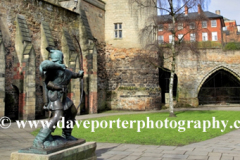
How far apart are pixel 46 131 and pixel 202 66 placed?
22889 millimetres

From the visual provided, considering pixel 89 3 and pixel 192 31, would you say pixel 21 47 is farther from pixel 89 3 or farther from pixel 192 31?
pixel 192 31

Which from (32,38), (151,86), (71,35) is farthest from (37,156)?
(151,86)

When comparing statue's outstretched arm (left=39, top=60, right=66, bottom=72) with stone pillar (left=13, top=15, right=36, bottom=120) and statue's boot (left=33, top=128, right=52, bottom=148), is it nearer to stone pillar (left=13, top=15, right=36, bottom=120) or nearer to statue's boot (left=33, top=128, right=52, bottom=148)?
statue's boot (left=33, top=128, right=52, bottom=148)

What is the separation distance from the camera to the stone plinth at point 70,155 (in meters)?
4.43

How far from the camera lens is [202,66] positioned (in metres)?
26.0

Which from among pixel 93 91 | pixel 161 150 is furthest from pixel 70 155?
pixel 93 91

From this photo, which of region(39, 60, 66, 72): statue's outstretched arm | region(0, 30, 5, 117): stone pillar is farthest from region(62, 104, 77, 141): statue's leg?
region(0, 30, 5, 117): stone pillar

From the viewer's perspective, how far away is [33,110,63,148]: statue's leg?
4.68m

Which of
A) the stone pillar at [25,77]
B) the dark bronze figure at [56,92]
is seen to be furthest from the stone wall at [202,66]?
the dark bronze figure at [56,92]

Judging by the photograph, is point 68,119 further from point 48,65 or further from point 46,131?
point 48,65

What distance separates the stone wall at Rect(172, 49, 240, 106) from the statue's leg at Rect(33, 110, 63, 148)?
21.5 m

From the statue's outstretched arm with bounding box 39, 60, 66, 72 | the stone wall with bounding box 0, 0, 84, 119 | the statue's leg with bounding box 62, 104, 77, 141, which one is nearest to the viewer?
the statue's outstretched arm with bounding box 39, 60, 66, 72

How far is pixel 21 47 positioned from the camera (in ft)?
47.5

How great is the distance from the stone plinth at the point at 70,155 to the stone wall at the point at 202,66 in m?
21.1
